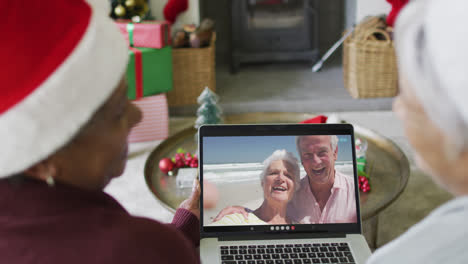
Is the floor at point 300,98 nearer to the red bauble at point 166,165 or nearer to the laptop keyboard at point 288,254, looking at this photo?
the red bauble at point 166,165

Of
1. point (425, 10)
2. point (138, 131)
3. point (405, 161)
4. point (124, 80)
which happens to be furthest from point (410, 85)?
point (138, 131)

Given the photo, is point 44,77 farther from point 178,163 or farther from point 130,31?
point 130,31

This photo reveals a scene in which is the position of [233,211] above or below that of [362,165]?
Answer: above

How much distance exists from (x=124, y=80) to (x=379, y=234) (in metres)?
1.56

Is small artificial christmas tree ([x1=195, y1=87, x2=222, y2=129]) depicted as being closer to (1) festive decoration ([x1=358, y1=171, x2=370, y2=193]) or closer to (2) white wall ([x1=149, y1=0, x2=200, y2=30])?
(1) festive decoration ([x1=358, y1=171, x2=370, y2=193])

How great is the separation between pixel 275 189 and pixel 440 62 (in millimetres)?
727

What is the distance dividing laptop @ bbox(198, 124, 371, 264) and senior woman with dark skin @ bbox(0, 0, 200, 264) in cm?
44

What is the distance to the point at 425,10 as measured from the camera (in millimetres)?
523

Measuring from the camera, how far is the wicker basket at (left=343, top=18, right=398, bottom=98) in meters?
3.05

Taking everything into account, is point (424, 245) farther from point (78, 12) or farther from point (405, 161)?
point (405, 161)

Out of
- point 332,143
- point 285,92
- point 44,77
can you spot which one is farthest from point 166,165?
point 285,92

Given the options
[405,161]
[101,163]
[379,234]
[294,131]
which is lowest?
[379,234]

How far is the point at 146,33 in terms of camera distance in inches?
104

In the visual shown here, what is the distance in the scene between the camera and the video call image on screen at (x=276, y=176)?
1.13 metres
